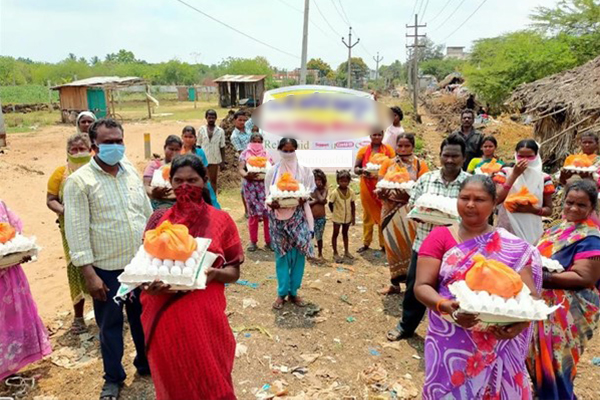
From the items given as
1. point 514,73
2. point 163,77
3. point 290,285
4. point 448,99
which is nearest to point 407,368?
point 290,285

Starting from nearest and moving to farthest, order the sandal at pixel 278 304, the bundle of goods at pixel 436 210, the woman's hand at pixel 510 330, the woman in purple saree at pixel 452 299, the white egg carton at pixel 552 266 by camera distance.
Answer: the woman's hand at pixel 510 330 < the woman in purple saree at pixel 452 299 < the white egg carton at pixel 552 266 < the bundle of goods at pixel 436 210 < the sandal at pixel 278 304

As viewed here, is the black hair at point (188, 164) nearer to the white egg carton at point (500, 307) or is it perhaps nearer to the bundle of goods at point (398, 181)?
the white egg carton at point (500, 307)

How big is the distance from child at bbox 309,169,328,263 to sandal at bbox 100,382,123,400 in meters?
3.23

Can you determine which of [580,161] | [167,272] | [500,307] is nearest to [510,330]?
[500,307]

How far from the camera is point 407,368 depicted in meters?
4.07

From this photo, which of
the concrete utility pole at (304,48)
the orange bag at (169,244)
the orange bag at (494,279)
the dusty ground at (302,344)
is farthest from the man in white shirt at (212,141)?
the concrete utility pole at (304,48)

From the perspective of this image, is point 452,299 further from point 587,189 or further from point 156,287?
point 156,287

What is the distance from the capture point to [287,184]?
4.90m

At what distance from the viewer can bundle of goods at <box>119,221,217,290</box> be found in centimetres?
230

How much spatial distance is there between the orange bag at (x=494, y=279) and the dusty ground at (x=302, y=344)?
78.0 inches

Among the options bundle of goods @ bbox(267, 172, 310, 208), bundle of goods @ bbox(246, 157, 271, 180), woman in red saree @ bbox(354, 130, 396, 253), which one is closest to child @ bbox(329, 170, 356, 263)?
woman in red saree @ bbox(354, 130, 396, 253)

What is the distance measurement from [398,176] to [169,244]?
128 inches

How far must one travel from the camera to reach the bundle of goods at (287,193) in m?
4.84

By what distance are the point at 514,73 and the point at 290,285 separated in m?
20.0
